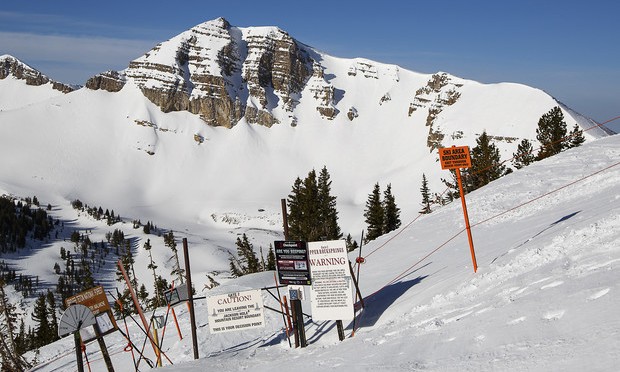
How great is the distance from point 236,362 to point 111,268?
170 metres

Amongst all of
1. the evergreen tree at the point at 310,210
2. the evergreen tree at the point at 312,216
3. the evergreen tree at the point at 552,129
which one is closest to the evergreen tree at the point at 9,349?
the evergreen tree at the point at 312,216

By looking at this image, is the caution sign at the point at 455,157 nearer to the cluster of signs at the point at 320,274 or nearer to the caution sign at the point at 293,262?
the cluster of signs at the point at 320,274

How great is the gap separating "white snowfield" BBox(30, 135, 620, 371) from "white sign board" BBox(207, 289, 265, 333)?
85 cm

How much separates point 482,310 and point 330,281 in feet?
15.0

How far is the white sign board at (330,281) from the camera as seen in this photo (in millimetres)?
13805

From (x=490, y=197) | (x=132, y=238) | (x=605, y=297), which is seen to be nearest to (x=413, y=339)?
(x=605, y=297)

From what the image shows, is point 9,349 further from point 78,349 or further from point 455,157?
point 455,157

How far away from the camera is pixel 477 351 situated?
338 inches

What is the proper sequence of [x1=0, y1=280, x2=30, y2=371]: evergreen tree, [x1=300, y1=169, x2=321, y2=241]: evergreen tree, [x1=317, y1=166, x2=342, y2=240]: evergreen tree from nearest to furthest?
1. [x1=0, y1=280, x2=30, y2=371]: evergreen tree
2. [x1=317, y1=166, x2=342, y2=240]: evergreen tree
3. [x1=300, y1=169, x2=321, y2=241]: evergreen tree

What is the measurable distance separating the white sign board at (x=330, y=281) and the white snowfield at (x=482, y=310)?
2.60 feet

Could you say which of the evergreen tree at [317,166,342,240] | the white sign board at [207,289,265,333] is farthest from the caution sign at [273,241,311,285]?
the evergreen tree at [317,166,342,240]

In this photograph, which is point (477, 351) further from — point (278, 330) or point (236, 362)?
point (278, 330)

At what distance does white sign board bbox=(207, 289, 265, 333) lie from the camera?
15500mm

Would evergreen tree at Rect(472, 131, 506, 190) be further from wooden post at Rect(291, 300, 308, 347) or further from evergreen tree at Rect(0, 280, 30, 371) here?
wooden post at Rect(291, 300, 308, 347)
